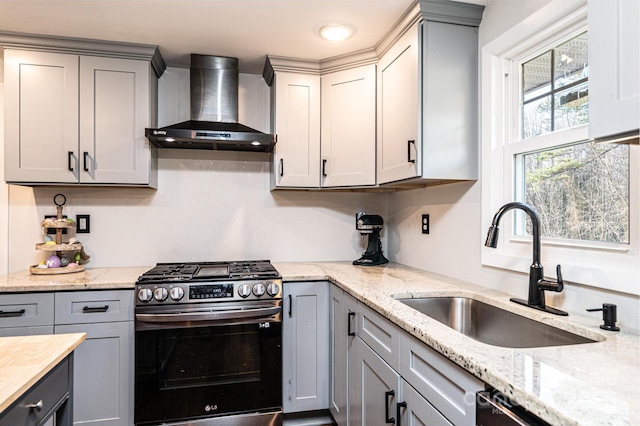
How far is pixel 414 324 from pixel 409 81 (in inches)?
50.6

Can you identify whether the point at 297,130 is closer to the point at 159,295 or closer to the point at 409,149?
the point at 409,149

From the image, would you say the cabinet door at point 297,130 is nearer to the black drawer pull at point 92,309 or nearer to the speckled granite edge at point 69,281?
the speckled granite edge at point 69,281

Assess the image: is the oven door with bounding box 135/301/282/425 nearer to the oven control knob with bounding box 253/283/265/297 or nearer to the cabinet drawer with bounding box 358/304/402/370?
the oven control knob with bounding box 253/283/265/297

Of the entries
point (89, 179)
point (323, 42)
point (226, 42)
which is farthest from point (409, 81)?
point (89, 179)

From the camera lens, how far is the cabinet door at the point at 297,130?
2.53 m

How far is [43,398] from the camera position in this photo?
100 cm

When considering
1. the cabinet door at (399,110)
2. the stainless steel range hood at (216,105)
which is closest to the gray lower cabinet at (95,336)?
the stainless steel range hood at (216,105)

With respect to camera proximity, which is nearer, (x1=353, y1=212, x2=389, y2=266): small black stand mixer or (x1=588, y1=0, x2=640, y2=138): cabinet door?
(x1=588, y1=0, x2=640, y2=138): cabinet door

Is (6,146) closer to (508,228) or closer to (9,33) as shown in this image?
(9,33)

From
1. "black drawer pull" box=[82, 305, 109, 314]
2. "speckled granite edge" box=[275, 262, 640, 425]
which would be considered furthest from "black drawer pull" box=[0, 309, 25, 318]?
"speckled granite edge" box=[275, 262, 640, 425]

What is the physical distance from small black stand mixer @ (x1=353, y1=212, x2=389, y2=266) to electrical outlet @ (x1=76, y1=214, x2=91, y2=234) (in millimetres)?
1881

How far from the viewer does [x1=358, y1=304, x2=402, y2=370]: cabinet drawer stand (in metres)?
1.38

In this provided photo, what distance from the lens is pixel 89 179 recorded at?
2277mm

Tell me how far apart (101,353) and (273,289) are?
98 centimetres
